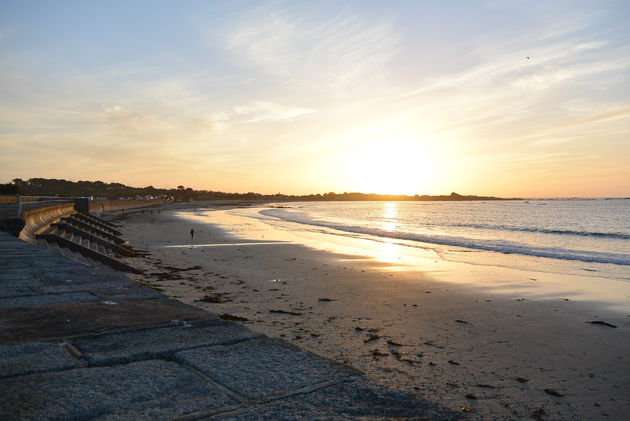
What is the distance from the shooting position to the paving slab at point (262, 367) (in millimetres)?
2523

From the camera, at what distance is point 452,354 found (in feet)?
20.9

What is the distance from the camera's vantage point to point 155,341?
331 centimetres

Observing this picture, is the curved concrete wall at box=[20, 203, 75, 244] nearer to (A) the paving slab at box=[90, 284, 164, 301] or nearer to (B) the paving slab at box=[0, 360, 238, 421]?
(A) the paving slab at box=[90, 284, 164, 301]

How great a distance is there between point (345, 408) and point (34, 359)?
84.3 inches

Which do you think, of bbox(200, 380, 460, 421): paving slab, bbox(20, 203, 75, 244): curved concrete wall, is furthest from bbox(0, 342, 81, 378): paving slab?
bbox(20, 203, 75, 244): curved concrete wall

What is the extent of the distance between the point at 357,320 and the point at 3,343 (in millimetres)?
5969

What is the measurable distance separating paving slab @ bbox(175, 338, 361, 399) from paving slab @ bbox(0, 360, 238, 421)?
13 centimetres

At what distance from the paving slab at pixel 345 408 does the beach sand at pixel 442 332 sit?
223 centimetres

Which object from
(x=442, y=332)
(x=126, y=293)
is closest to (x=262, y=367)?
(x=126, y=293)

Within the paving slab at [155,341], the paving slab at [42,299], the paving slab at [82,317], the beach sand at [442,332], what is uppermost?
the paving slab at [155,341]

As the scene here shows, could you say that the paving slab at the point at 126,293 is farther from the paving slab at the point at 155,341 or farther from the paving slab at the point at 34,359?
the paving slab at the point at 34,359

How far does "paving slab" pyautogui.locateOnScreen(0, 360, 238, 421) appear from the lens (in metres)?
2.17

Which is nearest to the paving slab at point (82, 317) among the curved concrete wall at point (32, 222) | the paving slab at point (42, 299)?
the paving slab at point (42, 299)

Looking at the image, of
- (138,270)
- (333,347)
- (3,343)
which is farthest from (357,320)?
(138,270)
